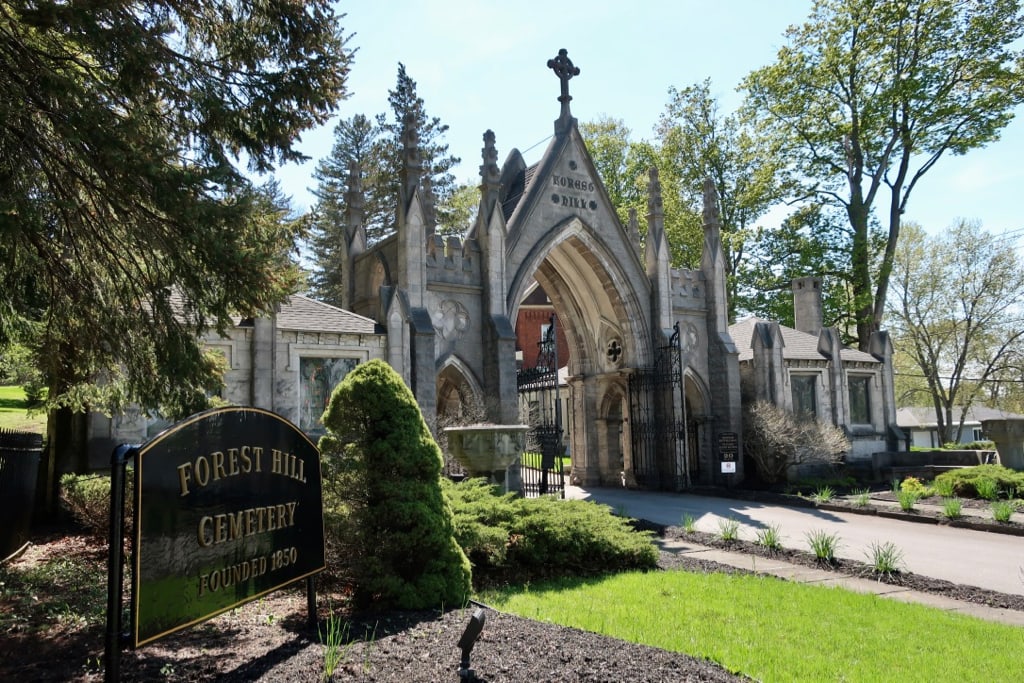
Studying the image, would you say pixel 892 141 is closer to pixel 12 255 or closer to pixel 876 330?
pixel 876 330

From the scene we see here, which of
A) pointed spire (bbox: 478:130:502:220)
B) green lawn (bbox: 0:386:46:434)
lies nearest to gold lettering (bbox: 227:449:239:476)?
pointed spire (bbox: 478:130:502:220)

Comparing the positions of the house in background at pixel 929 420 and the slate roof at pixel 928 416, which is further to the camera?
the slate roof at pixel 928 416

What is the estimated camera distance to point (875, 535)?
1301cm

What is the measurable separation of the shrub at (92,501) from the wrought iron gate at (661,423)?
15.2m

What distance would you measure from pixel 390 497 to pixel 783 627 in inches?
141

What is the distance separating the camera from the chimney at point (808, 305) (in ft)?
91.8

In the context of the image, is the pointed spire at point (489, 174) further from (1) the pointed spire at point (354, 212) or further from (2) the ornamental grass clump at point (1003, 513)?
(2) the ornamental grass clump at point (1003, 513)

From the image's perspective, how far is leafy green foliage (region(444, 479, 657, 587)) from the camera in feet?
27.7

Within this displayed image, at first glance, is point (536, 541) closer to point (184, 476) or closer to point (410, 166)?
point (184, 476)

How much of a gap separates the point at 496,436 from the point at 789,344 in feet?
56.8

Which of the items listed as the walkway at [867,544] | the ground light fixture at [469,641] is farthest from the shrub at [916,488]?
the ground light fixture at [469,641]

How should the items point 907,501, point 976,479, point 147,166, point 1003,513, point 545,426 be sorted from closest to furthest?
point 147,166, point 1003,513, point 907,501, point 976,479, point 545,426

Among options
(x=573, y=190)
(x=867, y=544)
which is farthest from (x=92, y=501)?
(x=573, y=190)

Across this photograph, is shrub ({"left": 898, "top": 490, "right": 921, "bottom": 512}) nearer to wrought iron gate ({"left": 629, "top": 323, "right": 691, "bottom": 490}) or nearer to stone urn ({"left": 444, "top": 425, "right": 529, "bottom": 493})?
wrought iron gate ({"left": 629, "top": 323, "right": 691, "bottom": 490})
